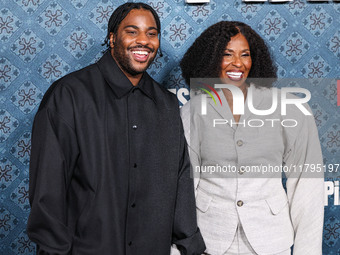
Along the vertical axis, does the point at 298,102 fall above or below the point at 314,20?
below

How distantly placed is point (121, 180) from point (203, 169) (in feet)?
1.31

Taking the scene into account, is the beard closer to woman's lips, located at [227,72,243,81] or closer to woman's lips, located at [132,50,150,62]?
woman's lips, located at [132,50,150,62]

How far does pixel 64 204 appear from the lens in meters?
1.57

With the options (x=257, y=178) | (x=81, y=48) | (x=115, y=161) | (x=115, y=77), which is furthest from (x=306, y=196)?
(x=81, y=48)

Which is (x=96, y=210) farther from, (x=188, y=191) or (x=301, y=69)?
(x=301, y=69)

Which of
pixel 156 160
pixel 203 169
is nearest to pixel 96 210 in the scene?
pixel 156 160

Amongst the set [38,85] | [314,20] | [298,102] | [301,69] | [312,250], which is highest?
[314,20]

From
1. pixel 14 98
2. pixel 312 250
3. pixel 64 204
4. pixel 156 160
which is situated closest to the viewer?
pixel 64 204

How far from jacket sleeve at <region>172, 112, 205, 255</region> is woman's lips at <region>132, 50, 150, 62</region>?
1.18 feet

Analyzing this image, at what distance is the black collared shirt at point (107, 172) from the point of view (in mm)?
1546

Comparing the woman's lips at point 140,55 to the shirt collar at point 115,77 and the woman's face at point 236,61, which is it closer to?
the shirt collar at point 115,77

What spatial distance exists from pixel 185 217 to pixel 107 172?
403mm

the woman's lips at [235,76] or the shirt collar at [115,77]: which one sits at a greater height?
the woman's lips at [235,76]

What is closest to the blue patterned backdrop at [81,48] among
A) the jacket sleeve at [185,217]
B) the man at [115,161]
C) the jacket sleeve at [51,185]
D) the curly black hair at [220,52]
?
the curly black hair at [220,52]
